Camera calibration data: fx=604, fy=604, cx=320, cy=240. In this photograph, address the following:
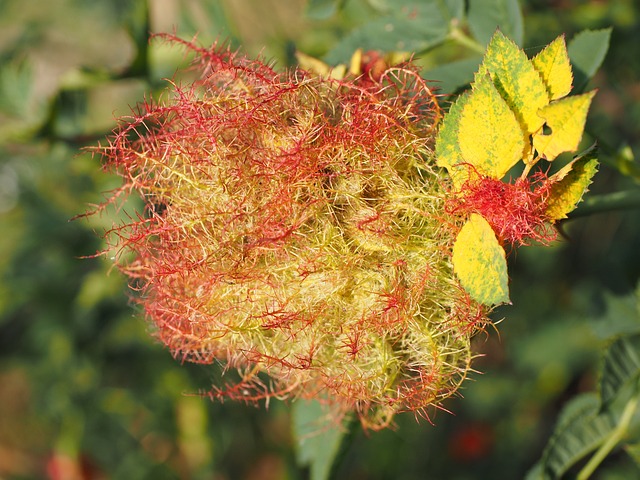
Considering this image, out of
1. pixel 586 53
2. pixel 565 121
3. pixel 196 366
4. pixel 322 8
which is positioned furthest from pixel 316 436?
pixel 196 366

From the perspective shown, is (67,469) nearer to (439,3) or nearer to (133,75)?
(133,75)

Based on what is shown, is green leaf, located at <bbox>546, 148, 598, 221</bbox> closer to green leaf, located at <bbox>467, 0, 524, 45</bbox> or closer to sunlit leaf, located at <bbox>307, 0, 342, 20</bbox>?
green leaf, located at <bbox>467, 0, 524, 45</bbox>

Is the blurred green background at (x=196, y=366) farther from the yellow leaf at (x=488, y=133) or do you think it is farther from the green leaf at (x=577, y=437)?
the yellow leaf at (x=488, y=133)

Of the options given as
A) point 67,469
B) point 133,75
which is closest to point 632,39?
point 133,75

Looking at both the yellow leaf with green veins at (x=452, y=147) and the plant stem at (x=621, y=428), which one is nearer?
the yellow leaf with green veins at (x=452, y=147)

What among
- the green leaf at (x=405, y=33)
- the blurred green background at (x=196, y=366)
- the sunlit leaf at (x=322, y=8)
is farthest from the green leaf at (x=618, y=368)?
the sunlit leaf at (x=322, y=8)
